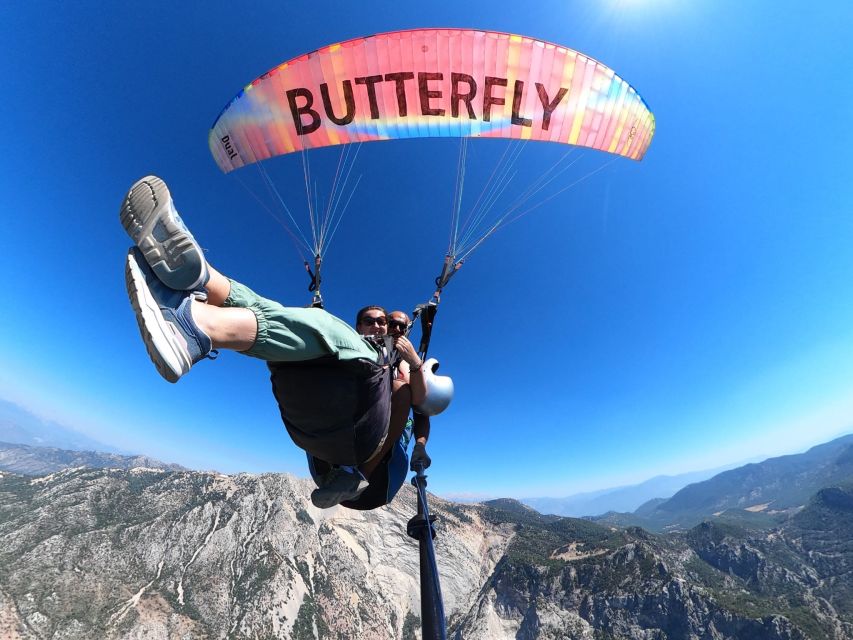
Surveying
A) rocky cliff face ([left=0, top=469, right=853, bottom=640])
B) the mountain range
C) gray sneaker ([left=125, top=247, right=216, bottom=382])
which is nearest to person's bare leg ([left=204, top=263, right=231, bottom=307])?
gray sneaker ([left=125, top=247, right=216, bottom=382])

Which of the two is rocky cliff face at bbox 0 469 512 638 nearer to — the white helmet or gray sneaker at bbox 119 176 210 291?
the white helmet

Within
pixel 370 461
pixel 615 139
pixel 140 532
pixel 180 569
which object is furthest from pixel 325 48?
pixel 140 532

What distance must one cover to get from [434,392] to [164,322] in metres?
2.94

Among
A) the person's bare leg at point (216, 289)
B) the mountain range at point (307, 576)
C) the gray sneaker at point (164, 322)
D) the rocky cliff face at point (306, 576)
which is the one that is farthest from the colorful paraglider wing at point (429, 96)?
the mountain range at point (307, 576)

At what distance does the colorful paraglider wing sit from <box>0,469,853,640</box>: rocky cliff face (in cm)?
9615

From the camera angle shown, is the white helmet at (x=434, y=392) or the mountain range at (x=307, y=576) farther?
the mountain range at (x=307, y=576)

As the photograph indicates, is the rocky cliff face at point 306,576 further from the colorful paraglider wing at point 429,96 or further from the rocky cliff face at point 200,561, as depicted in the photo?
the colorful paraglider wing at point 429,96

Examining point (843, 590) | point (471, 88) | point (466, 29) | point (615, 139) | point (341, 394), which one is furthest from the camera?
point (843, 590)

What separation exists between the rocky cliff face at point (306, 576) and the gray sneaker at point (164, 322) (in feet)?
321

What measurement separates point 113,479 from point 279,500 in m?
52.1

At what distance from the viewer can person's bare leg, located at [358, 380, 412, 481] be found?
4.40m

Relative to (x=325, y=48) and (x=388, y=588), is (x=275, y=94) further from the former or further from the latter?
(x=388, y=588)

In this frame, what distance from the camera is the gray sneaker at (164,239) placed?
2.58 m

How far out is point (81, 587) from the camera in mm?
80938
